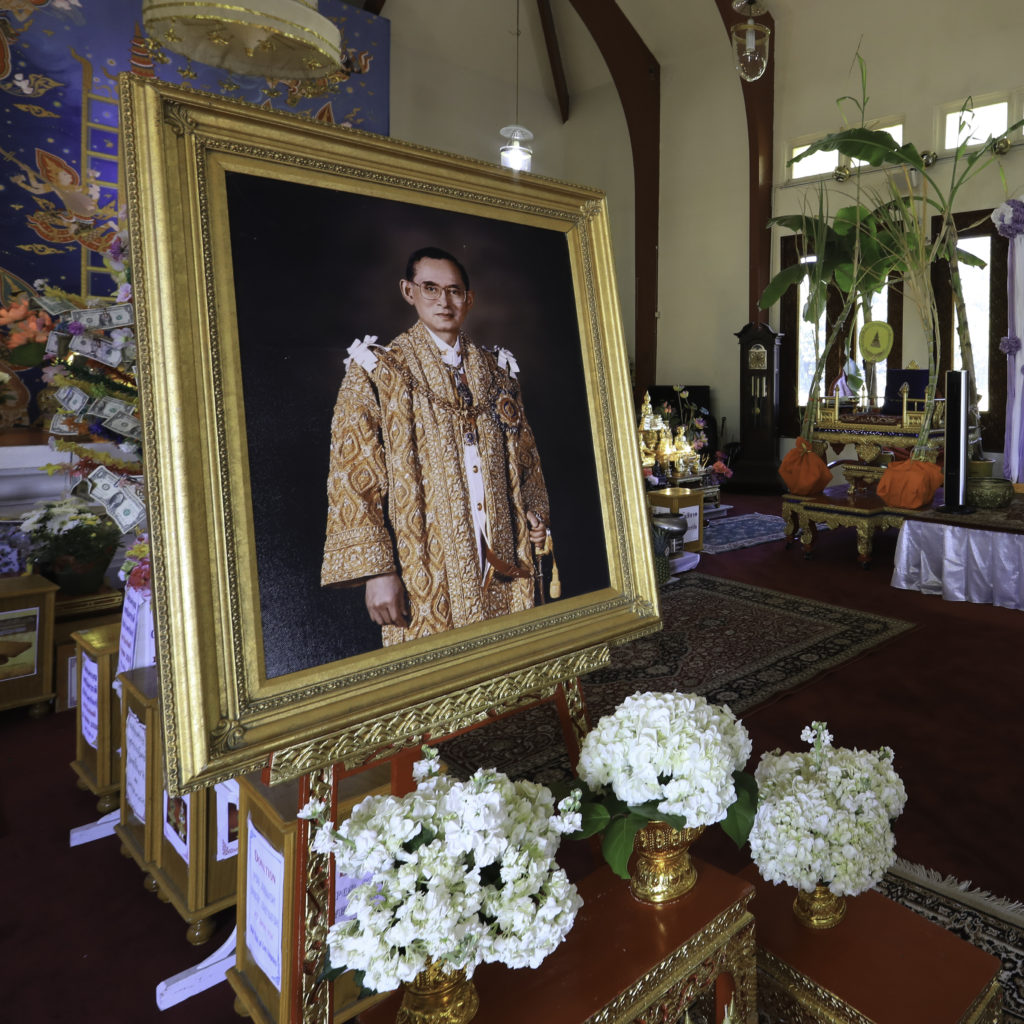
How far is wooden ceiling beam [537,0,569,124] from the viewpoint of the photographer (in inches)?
469

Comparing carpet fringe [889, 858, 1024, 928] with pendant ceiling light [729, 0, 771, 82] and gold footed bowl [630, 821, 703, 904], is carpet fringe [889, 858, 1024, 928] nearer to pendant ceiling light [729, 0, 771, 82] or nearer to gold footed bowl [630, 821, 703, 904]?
gold footed bowl [630, 821, 703, 904]

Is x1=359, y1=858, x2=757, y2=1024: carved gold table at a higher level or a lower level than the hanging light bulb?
lower

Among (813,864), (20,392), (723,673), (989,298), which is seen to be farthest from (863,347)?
(20,392)

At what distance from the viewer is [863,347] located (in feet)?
22.9

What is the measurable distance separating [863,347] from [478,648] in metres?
6.84

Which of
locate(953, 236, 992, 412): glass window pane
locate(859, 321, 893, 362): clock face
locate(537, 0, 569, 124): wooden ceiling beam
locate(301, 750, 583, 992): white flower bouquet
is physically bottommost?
locate(301, 750, 583, 992): white flower bouquet

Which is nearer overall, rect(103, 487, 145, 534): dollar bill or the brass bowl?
rect(103, 487, 145, 534): dollar bill

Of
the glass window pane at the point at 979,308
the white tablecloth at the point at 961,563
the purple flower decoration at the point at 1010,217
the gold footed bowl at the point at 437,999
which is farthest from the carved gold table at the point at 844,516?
the gold footed bowl at the point at 437,999

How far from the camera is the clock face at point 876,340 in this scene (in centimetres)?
684

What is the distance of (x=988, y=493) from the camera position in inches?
212

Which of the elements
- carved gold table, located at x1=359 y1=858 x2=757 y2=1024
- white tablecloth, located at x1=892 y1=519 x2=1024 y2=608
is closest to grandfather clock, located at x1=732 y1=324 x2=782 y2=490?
white tablecloth, located at x1=892 y1=519 x2=1024 y2=608

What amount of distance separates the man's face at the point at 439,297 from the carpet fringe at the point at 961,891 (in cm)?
198

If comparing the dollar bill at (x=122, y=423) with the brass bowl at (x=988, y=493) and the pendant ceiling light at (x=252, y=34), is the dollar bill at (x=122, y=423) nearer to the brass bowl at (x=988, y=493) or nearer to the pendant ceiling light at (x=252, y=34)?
the pendant ceiling light at (x=252, y=34)

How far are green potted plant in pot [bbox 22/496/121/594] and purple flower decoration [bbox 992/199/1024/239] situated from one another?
22.0 feet
